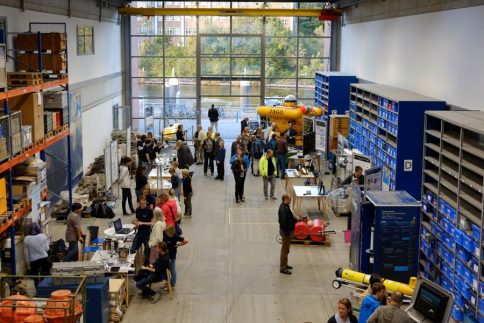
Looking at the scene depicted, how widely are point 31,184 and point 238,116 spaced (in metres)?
18.4

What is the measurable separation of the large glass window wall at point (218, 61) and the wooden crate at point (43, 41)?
14.8 m

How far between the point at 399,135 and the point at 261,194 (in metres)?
6.50

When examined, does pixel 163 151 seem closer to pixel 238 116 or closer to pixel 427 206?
pixel 238 116

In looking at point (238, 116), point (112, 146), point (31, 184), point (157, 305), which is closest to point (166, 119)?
point (238, 116)

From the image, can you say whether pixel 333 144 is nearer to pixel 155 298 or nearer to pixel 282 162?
pixel 282 162

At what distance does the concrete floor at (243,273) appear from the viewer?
38.8 feet

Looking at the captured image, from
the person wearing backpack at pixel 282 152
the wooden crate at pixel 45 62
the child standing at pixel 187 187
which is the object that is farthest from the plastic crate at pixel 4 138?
the person wearing backpack at pixel 282 152

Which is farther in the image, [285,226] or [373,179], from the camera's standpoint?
[373,179]

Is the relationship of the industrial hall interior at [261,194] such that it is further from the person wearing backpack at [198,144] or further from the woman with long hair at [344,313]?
the person wearing backpack at [198,144]

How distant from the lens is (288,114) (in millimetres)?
26469

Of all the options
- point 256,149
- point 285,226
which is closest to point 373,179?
point 285,226

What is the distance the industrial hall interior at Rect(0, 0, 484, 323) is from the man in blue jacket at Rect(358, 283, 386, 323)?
3 centimetres

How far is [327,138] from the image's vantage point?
78.6ft

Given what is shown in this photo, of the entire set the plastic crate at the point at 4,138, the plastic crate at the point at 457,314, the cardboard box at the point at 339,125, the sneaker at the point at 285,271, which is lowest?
the sneaker at the point at 285,271
